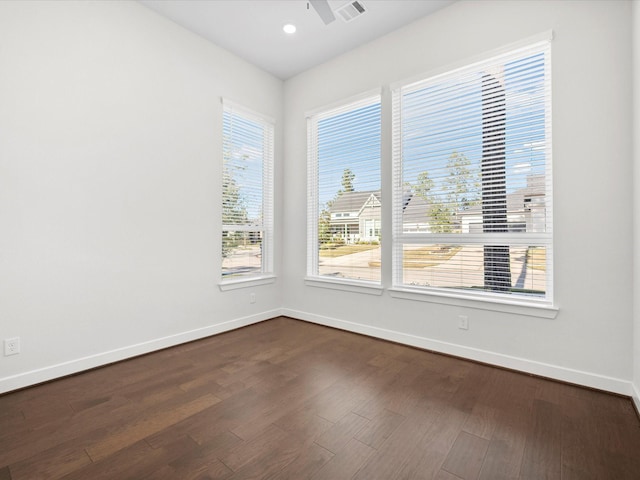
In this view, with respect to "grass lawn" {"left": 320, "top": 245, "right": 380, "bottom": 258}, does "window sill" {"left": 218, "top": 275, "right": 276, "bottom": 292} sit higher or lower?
lower

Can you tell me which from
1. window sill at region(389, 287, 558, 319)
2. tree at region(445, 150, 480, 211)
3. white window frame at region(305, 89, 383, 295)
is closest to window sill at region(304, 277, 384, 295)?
white window frame at region(305, 89, 383, 295)

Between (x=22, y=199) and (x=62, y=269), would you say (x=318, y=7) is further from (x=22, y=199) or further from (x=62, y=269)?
(x=62, y=269)

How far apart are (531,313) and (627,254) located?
2.46 ft

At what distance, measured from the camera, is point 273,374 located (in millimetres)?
2617

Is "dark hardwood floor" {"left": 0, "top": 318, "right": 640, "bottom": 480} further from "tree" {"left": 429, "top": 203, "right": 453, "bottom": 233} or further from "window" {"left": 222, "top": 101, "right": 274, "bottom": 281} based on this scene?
"window" {"left": 222, "top": 101, "right": 274, "bottom": 281}

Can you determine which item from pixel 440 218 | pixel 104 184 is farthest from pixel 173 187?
pixel 440 218

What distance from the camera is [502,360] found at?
2.74 meters

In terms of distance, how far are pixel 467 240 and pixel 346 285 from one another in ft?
4.76

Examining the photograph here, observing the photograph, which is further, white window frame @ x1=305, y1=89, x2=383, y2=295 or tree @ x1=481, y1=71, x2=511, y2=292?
white window frame @ x1=305, y1=89, x2=383, y2=295

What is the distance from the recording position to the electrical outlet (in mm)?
2312

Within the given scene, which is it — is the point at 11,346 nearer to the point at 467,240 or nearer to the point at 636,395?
the point at 467,240

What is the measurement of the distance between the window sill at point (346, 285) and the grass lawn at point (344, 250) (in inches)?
12.3

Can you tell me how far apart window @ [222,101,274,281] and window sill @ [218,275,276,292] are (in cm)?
6

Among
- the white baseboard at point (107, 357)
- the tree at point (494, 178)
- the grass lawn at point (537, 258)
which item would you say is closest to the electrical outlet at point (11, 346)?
the white baseboard at point (107, 357)
